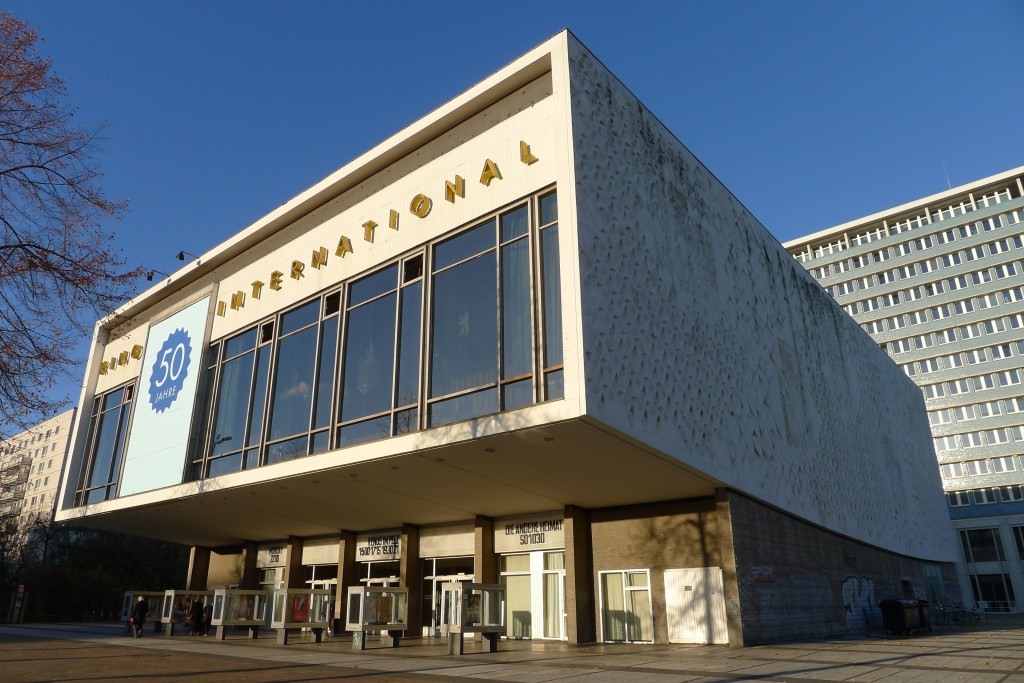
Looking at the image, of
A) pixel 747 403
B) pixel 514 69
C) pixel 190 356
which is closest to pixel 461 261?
pixel 514 69

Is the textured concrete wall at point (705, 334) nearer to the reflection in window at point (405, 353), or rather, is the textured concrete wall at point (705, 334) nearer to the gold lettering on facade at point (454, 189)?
the reflection in window at point (405, 353)

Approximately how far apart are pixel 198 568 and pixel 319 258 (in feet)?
72.2

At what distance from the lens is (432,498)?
21.3m

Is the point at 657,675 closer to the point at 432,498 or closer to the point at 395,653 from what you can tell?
the point at 395,653

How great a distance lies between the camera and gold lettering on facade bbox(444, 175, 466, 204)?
61.2ft

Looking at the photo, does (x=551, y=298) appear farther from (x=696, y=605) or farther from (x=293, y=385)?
(x=293, y=385)

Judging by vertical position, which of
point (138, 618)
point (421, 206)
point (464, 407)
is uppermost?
point (421, 206)

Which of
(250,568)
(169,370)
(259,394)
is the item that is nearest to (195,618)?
(250,568)

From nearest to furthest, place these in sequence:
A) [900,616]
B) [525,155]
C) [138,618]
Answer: [525,155] < [900,616] < [138,618]

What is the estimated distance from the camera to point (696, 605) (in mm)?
18516

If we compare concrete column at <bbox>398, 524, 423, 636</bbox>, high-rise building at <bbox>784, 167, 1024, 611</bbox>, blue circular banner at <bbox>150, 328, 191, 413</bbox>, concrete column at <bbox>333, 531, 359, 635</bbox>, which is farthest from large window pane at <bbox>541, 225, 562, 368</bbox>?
high-rise building at <bbox>784, 167, 1024, 611</bbox>

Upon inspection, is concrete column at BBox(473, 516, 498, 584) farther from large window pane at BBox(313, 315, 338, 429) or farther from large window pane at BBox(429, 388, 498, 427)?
large window pane at BBox(429, 388, 498, 427)

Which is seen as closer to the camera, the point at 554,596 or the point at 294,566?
the point at 554,596

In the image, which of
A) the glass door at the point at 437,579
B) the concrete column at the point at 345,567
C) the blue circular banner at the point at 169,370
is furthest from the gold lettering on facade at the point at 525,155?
the concrete column at the point at 345,567
